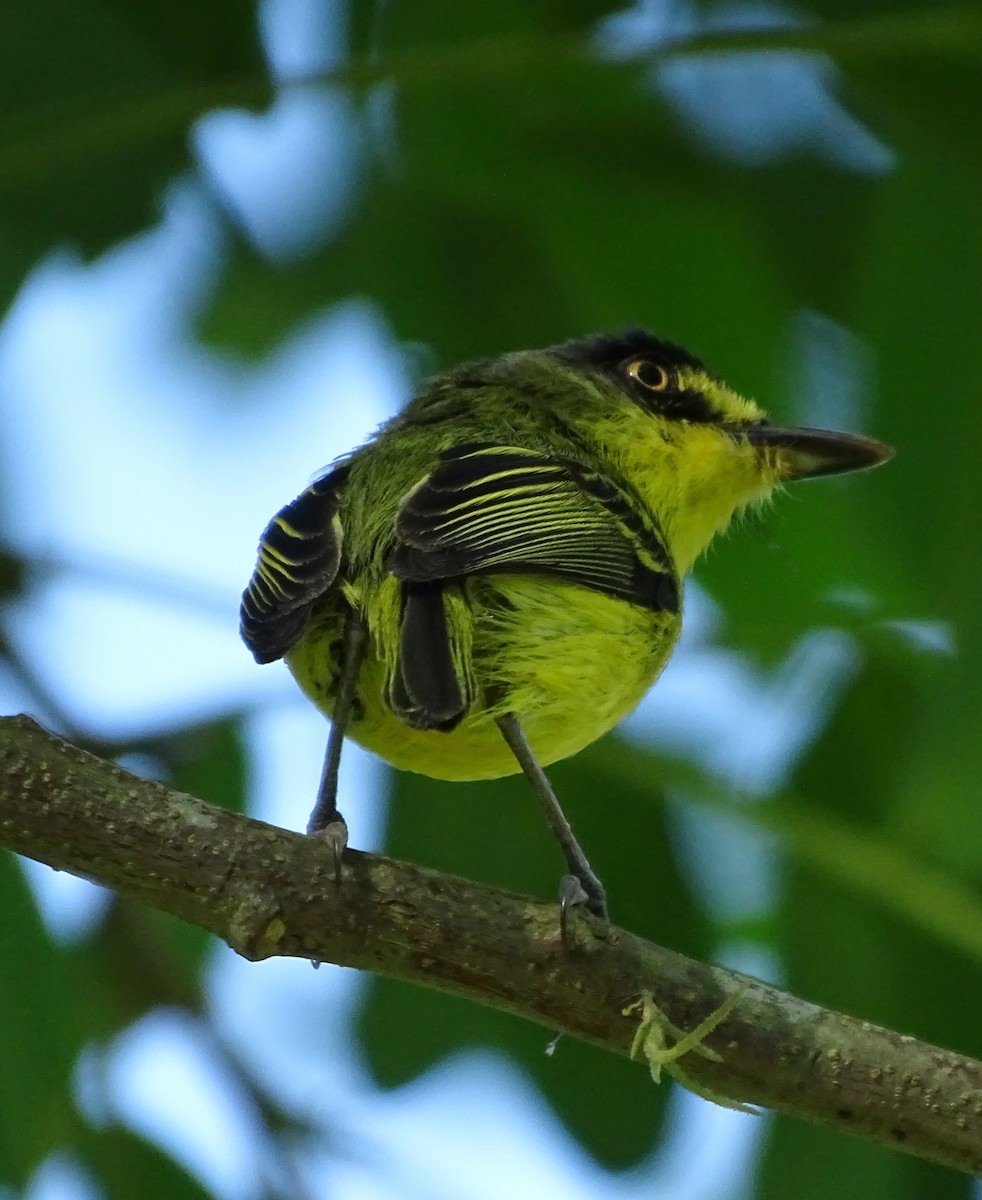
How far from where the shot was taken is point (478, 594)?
2928 millimetres

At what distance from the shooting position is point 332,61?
3.14 m

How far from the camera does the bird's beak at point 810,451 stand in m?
3.34

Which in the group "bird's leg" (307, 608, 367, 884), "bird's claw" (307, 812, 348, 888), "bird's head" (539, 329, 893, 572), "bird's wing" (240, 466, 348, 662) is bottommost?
"bird's head" (539, 329, 893, 572)

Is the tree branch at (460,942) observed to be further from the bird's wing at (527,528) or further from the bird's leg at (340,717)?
the bird's wing at (527,528)

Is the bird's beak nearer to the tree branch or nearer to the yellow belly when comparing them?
the yellow belly

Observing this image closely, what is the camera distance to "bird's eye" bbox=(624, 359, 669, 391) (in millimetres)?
4098

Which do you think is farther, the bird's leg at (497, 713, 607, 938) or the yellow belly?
the yellow belly

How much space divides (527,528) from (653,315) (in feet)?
1.80

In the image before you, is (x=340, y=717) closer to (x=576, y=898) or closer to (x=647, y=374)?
(x=576, y=898)

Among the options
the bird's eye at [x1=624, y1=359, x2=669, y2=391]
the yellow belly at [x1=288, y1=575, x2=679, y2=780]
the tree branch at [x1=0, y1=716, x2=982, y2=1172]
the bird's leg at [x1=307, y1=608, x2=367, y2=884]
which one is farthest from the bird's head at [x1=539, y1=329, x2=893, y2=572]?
the tree branch at [x1=0, y1=716, x2=982, y2=1172]

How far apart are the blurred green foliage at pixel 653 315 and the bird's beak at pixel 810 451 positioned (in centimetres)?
10

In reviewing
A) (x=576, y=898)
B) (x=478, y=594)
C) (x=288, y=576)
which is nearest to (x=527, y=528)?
(x=478, y=594)

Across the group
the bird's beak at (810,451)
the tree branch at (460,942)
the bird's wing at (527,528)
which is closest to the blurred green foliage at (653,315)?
the bird's beak at (810,451)

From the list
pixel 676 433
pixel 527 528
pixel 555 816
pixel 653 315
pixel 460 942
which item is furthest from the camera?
pixel 676 433
